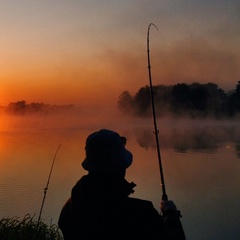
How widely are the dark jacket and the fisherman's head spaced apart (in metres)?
0.08

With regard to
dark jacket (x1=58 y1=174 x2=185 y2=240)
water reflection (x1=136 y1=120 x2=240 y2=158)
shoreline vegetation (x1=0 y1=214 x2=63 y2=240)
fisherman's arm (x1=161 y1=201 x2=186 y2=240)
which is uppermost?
dark jacket (x1=58 y1=174 x2=185 y2=240)

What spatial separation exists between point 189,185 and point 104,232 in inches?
872

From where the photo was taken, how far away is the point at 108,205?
8.52 feet

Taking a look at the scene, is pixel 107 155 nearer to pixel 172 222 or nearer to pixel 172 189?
pixel 172 222

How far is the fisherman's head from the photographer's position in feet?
9.11

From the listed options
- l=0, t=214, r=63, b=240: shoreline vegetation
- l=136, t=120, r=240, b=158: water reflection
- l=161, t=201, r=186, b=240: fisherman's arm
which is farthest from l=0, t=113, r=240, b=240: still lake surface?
l=136, t=120, r=240, b=158: water reflection

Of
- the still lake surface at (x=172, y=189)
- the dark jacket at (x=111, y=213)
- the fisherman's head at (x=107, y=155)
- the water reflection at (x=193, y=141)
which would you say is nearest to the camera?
the dark jacket at (x=111, y=213)

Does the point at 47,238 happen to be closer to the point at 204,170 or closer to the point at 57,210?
the point at 57,210

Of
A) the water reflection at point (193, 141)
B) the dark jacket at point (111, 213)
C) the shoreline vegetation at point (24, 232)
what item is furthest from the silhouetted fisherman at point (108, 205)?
the water reflection at point (193, 141)

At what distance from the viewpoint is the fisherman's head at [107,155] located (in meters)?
2.78

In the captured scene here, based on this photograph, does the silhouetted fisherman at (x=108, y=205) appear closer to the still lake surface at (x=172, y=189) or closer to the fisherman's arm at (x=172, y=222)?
the fisherman's arm at (x=172, y=222)

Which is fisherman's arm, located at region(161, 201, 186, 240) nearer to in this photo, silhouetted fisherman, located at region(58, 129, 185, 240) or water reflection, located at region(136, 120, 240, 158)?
silhouetted fisherman, located at region(58, 129, 185, 240)

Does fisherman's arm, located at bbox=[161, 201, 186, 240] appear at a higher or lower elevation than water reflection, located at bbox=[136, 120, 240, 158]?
higher

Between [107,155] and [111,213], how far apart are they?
43 cm
